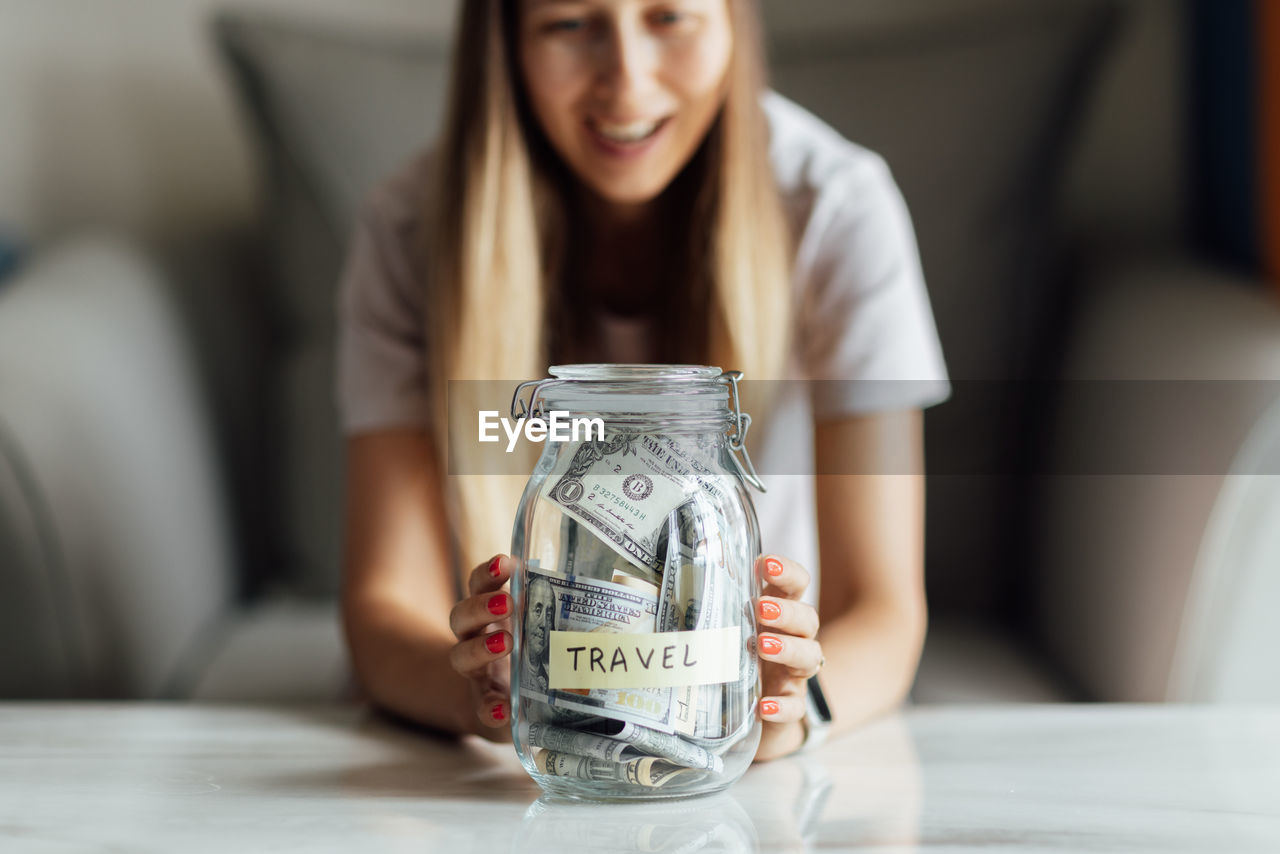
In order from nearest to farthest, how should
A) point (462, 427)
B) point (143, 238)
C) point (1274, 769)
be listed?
point (1274, 769), point (462, 427), point (143, 238)

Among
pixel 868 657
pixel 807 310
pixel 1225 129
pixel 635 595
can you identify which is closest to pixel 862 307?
pixel 807 310

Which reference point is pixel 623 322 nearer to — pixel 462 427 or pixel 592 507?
pixel 462 427

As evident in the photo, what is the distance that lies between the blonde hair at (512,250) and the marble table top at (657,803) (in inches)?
10.6

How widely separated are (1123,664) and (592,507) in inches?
30.4

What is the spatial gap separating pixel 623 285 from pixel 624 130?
0.19 m

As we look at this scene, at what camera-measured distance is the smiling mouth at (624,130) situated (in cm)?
81

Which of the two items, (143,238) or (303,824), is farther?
(143,238)

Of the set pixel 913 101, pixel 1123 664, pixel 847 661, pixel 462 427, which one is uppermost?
pixel 913 101

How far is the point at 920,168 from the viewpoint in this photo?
1.35 m

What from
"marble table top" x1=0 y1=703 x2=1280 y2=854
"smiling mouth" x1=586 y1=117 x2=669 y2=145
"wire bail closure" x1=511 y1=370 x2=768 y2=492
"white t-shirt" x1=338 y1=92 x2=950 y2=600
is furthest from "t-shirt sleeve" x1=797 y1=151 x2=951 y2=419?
"wire bail closure" x1=511 y1=370 x2=768 y2=492

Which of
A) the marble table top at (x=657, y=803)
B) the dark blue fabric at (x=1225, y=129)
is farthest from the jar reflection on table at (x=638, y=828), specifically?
the dark blue fabric at (x=1225, y=129)

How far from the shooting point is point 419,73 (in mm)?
1403

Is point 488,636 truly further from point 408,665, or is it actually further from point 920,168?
point 920,168

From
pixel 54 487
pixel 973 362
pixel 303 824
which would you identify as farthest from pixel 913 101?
pixel 303 824
